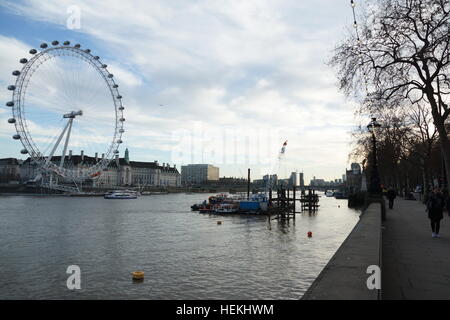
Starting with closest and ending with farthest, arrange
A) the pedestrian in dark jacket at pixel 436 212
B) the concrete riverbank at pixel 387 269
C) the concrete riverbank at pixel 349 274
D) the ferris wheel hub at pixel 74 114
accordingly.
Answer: the concrete riverbank at pixel 349 274 < the concrete riverbank at pixel 387 269 < the pedestrian in dark jacket at pixel 436 212 < the ferris wheel hub at pixel 74 114

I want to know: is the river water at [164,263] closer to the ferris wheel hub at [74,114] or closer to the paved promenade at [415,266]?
the paved promenade at [415,266]

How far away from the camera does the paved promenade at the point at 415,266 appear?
778cm

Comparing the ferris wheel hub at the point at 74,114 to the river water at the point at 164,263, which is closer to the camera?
the river water at the point at 164,263

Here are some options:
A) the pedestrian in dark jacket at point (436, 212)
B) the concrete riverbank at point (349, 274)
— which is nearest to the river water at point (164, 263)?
the concrete riverbank at point (349, 274)

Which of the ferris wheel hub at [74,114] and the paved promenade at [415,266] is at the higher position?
the ferris wheel hub at [74,114]

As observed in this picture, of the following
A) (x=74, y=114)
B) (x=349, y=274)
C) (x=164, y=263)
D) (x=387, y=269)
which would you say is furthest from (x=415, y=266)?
(x=74, y=114)

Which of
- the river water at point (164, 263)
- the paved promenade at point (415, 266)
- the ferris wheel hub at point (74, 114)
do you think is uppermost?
the ferris wheel hub at point (74, 114)

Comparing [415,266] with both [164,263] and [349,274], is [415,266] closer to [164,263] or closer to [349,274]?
[349,274]

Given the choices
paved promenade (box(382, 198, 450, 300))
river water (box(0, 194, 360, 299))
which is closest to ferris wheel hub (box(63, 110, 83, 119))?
river water (box(0, 194, 360, 299))

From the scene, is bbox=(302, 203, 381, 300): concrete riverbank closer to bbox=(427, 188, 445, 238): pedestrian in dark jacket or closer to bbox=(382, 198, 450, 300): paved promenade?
bbox=(382, 198, 450, 300): paved promenade

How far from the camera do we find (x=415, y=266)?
32.6 feet

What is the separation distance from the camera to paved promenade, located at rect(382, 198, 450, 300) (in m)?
7.78

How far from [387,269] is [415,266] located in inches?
38.8

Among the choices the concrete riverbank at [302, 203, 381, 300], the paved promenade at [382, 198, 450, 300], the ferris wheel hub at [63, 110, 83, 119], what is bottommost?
the paved promenade at [382, 198, 450, 300]
